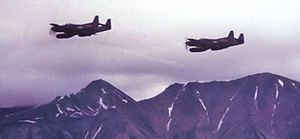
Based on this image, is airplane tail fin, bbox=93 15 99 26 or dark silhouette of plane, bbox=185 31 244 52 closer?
airplane tail fin, bbox=93 15 99 26

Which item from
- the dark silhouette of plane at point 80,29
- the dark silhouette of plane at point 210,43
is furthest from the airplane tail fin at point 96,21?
the dark silhouette of plane at point 210,43

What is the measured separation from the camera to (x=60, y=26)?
142 metres

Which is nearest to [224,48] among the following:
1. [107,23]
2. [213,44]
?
[213,44]

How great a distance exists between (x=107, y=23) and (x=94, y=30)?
4031 millimetres

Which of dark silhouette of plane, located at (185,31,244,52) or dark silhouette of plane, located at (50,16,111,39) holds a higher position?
dark silhouette of plane, located at (50,16,111,39)

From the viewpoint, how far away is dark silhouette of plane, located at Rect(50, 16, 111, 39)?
140250 millimetres

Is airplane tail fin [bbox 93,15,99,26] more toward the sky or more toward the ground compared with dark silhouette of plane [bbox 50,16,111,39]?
more toward the sky

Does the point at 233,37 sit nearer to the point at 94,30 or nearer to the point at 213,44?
the point at 213,44

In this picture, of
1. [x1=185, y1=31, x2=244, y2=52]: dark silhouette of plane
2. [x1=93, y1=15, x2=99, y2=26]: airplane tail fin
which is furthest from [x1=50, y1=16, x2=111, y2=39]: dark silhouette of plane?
[x1=185, y1=31, x2=244, y2=52]: dark silhouette of plane

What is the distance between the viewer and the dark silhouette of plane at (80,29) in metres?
140

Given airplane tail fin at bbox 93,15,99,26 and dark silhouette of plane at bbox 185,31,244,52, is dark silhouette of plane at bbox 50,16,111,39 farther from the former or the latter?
dark silhouette of plane at bbox 185,31,244,52

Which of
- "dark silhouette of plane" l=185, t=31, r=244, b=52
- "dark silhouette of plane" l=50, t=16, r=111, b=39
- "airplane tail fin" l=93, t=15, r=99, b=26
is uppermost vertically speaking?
"airplane tail fin" l=93, t=15, r=99, b=26

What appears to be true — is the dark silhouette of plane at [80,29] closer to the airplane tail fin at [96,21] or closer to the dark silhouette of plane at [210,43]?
the airplane tail fin at [96,21]

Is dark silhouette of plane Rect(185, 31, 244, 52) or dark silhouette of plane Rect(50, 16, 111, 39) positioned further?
dark silhouette of plane Rect(185, 31, 244, 52)
